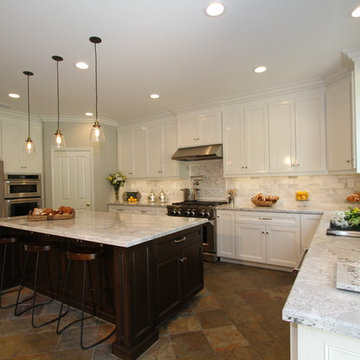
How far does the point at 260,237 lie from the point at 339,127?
184cm

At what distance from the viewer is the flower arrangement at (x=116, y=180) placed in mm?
5457

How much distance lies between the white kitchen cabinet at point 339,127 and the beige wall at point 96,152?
424cm

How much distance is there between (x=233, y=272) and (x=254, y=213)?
93cm

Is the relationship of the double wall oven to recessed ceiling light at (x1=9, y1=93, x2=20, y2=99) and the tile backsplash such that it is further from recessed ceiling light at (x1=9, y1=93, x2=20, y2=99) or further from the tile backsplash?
the tile backsplash

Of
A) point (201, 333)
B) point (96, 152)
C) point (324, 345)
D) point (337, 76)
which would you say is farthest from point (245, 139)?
point (324, 345)

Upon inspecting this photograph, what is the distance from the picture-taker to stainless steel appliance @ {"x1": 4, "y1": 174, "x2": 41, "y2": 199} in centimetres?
439

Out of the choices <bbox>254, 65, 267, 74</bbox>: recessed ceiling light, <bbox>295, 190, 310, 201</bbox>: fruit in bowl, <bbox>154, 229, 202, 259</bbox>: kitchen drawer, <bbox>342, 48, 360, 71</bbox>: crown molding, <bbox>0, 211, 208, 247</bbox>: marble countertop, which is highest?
<bbox>254, 65, 267, 74</bbox>: recessed ceiling light

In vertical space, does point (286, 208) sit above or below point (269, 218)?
above

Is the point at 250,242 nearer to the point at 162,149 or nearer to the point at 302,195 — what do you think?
the point at 302,195

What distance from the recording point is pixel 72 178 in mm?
5145

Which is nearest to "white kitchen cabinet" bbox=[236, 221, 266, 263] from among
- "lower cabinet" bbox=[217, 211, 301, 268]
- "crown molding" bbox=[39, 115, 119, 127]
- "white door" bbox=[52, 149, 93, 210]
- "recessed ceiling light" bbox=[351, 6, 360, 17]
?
"lower cabinet" bbox=[217, 211, 301, 268]

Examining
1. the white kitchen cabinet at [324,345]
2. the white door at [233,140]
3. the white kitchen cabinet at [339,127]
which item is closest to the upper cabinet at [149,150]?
the white door at [233,140]

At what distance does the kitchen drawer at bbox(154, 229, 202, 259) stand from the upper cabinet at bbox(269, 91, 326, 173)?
1.95 meters

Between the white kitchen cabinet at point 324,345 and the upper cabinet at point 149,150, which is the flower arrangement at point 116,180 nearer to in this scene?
the upper cabinet at point 149,150
